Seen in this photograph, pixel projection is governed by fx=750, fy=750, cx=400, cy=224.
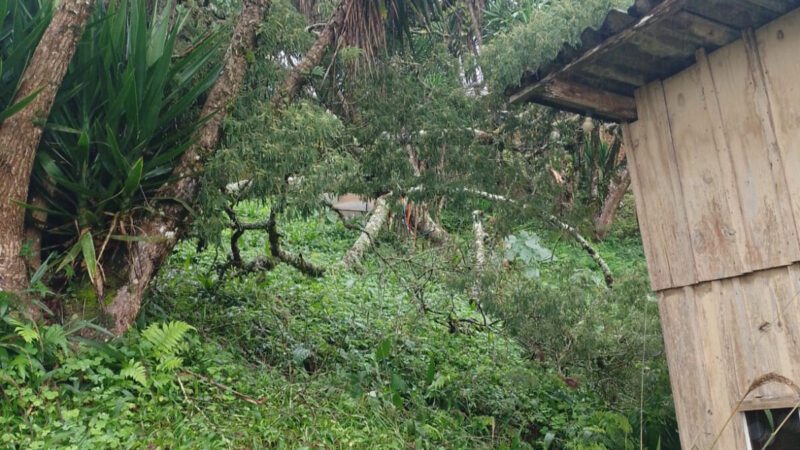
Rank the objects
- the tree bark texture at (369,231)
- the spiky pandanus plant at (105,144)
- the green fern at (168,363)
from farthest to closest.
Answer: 1. the tree bark texture at (369,231)
2. the green fern at (168,363)
3. the spiky pandanus plant at (105,144)

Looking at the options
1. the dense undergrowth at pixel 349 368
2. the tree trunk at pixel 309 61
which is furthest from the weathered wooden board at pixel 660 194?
the tree trunk at pixel 309 61

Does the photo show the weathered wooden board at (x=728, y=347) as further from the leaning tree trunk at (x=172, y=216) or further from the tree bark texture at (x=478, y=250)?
the leaning tree trunk at (x=172, y=216)

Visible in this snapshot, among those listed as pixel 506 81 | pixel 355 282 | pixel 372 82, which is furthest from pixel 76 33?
pixel 355 282

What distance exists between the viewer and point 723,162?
3969 mm

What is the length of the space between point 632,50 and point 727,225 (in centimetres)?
107

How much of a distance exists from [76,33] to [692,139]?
3.60 m

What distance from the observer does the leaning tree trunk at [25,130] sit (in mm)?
4234

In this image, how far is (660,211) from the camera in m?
4.32

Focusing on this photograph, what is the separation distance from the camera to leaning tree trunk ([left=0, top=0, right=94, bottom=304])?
4234 mm

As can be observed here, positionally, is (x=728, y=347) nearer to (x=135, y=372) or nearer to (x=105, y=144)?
(x=135, y=372)

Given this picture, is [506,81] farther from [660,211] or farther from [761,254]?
[761,254]

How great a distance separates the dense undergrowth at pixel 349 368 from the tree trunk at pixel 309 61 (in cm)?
175

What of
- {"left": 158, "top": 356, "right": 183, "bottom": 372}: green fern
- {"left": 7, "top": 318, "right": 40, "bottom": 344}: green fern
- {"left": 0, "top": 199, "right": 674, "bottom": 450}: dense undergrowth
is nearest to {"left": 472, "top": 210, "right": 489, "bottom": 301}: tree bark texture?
{"left": 0, "top": 199, "right": 674, "bottom": 450}: dense undergrowth

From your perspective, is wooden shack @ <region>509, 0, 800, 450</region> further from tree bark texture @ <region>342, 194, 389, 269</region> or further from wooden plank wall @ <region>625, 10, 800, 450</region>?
tree bark texture @ <region>342, 194, 389, 269</region>
